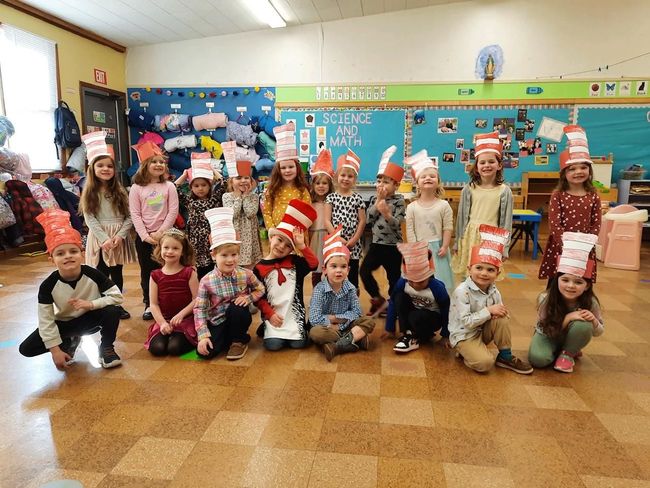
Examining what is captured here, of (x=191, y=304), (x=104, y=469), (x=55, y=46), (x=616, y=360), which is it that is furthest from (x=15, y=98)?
(x=616, y=360)

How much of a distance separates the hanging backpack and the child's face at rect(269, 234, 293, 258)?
15.1ft

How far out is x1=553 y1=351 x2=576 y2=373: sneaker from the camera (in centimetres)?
229

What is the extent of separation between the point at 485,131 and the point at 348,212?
4.40 metres

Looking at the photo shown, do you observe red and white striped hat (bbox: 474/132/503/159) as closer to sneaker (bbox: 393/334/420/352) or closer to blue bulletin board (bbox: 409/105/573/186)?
sneaker (bbox: 393/334/420/352)

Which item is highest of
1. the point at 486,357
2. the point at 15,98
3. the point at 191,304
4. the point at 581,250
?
the point at 15,98

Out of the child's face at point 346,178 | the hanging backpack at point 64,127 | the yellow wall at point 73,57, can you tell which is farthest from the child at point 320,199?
the yellow wall at point 73,57

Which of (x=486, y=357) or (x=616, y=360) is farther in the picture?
(x=616, y=360)

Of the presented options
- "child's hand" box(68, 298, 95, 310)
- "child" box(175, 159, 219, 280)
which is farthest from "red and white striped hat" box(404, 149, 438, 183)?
"child's hand" box(68, 298, 95, 310)

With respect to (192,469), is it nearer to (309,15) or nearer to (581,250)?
(581,250)

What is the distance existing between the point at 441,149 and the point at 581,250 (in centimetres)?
476

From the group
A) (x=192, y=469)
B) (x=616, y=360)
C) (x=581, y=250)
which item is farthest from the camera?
(x=616, y=360)

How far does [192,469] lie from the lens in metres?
1.54

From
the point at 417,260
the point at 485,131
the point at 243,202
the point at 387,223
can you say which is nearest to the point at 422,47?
the point at 485,131

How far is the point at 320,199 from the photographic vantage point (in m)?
3.12
